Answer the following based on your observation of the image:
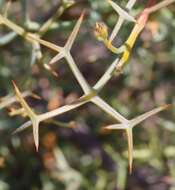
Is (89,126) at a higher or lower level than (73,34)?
lower

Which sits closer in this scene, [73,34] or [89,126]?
[73,34]

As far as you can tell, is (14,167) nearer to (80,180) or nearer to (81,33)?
(80,180)

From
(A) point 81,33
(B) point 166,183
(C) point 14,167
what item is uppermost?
(A) point 81,33

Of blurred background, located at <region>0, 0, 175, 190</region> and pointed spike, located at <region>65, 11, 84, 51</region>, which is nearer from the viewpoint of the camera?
pointed spike, located at <region>65, 11, 84, 51</region>

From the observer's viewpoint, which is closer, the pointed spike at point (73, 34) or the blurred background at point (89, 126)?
the pointed spike at point (73, 34)

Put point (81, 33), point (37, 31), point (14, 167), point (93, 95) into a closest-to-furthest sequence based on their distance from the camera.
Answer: point (93, 95)
point (37, 31)
point (81, 33)
point (14, 167)

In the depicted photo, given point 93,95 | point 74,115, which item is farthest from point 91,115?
point 93,95

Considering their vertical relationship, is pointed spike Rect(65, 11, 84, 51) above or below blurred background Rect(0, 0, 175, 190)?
above

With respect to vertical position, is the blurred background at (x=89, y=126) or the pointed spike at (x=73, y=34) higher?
the pointed spike at (x=73, y=34)
